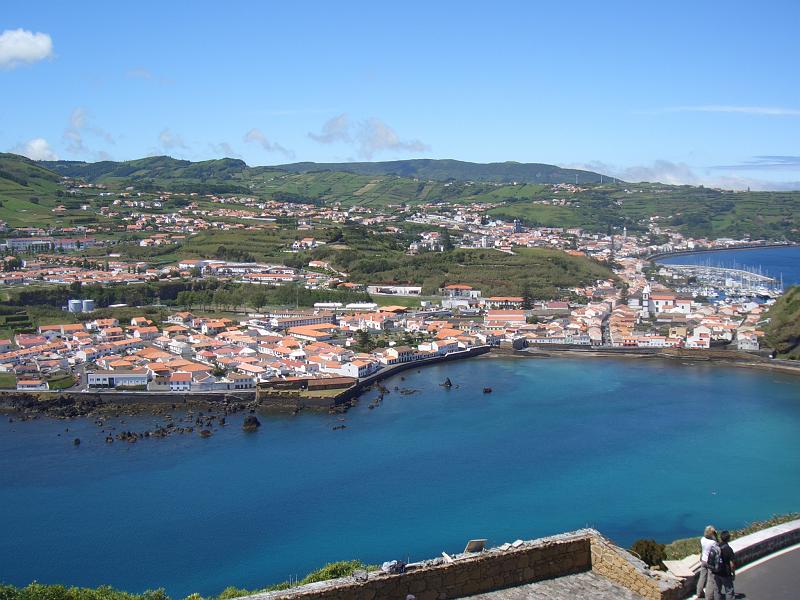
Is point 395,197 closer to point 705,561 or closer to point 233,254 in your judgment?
point 233,254

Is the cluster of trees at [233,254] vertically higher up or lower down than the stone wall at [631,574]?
lower down

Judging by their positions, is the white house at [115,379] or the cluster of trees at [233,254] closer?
the white house at [115,379]

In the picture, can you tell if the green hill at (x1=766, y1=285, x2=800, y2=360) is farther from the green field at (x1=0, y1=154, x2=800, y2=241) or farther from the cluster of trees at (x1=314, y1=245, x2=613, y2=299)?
the green field at (x1=0, y1=154, x2=800, y2=241)

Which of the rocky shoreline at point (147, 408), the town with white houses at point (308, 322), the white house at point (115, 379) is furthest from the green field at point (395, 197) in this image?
the rocky shoreline at point (147, 408)

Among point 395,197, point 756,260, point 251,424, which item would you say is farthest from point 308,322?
point 395,197

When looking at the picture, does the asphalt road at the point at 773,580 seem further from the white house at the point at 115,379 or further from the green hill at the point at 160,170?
the green hill at the point at 160,170

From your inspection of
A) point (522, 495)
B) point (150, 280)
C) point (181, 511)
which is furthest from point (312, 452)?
point (150, 280)

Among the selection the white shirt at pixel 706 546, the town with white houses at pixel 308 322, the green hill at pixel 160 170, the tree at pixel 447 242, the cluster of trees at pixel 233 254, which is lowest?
the town with white houses at pixel 308 322
